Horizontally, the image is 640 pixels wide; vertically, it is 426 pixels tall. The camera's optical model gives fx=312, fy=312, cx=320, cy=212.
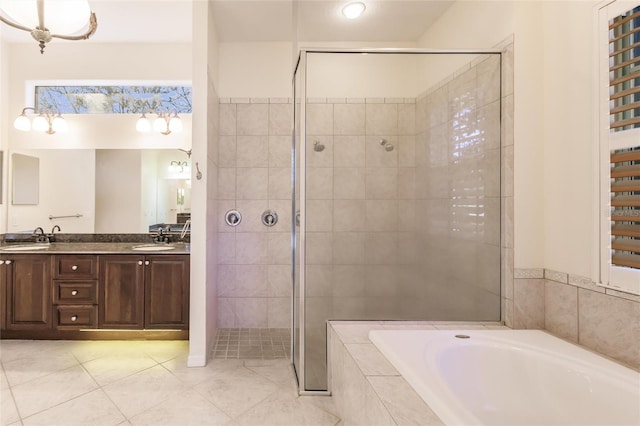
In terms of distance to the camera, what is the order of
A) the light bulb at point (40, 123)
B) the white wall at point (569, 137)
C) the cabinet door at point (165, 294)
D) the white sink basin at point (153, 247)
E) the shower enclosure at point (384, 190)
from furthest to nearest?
the light bulb at point (40, 123) < the white sink basin at point (153, 247) < the cabinet door at point (165, 294) < the shower enclosure at point (384, 190) < the white wall at point (569, 137)

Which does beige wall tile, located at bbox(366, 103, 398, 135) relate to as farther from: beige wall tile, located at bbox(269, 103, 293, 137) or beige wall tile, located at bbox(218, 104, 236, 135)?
beige wall tile, located at bbox(218, 104, 236, 135)

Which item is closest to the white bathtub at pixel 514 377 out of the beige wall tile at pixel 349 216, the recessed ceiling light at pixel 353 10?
the beige wall tile at pixel 349 216

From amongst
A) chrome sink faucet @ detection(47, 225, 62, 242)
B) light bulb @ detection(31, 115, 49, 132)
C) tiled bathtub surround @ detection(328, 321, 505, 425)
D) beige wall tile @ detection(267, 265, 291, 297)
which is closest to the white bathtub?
tiled bathtub surround @ detection(328, 321, 505, 425)

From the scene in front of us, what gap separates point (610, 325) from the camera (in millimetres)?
1371

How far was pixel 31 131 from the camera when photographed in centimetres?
315

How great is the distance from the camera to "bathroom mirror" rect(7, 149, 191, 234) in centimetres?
308

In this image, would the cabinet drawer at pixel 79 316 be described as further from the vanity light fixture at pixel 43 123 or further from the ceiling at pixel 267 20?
the ceiling at pixel 267 20

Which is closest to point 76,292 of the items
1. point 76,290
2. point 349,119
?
point 76,290

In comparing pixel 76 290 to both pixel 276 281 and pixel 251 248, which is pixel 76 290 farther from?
pixel 276 281

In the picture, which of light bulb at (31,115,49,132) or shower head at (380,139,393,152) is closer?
shower head at (380,139,393,152)

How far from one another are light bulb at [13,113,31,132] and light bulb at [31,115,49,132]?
0.07m

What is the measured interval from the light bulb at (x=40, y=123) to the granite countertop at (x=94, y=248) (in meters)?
1.14

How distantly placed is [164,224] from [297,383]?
2025mm

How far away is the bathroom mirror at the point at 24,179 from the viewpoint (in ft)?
10.3
